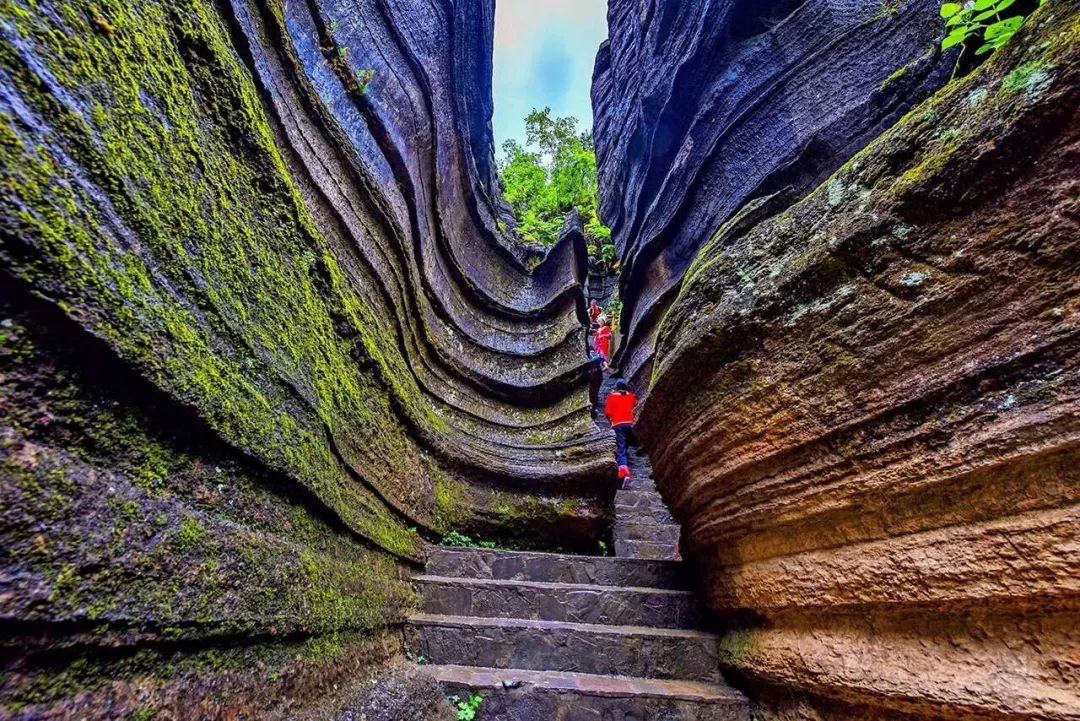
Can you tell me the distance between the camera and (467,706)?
2.75 meters

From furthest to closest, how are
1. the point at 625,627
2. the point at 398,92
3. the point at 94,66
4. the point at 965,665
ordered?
the point at 398,92
the point at 625,627
the point at 965,665
the point at 94,66

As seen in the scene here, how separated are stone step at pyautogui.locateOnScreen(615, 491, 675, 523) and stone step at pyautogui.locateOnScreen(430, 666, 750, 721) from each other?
2.88 metres

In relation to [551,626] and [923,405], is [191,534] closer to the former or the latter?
[923,405]

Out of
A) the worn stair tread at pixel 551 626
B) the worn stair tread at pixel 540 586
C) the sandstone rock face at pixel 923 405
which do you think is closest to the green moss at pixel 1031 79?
the sandstone rock face at pixel 923 405

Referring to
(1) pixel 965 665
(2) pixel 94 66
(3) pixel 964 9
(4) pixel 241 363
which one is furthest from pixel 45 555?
(3) pixel 964 9

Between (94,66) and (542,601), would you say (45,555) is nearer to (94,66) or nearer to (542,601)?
(94,66)

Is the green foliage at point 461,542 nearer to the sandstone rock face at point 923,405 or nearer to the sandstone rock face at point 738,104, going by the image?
the sandstone rock face at point 923,405

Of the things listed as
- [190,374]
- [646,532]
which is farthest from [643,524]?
[190,374]

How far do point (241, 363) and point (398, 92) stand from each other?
442 centimetres

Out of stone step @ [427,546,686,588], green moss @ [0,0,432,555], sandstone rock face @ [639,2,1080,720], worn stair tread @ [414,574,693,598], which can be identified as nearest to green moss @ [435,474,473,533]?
stone step @ [427,546,686,588]

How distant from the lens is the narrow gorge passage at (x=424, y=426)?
110 centimetres

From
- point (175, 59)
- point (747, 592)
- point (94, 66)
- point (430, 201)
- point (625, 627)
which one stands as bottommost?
point (625, 627)

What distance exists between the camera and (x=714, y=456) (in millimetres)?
2648

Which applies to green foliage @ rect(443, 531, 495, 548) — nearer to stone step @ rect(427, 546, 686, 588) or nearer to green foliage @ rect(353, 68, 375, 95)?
stone step @ rect(427, 546, 686, 588)
